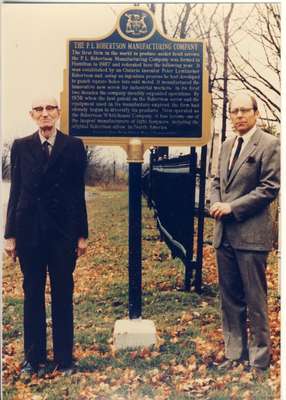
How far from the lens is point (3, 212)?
5.42 metres

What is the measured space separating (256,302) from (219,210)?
104 centimetres

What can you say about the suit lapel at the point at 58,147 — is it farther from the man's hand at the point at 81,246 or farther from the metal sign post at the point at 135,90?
the man's hand at the point at 81,246

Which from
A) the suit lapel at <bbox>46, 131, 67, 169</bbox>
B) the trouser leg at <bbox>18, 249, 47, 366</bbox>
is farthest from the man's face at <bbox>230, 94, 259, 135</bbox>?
the trouser leg at <bbox>18, 249, 47, 366</bbox>

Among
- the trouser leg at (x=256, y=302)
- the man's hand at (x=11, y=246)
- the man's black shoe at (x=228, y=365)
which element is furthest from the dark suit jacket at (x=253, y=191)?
the man's hand at (x=11, y=246)

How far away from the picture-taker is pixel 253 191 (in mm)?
5207

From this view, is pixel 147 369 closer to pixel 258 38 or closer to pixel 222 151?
pixel 222 151

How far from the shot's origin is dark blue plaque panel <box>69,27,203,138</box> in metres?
5.38

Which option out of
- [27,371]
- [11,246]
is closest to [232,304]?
[27,371]

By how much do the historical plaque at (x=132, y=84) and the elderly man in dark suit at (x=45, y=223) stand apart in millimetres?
301

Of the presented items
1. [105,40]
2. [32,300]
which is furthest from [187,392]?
[105,40]

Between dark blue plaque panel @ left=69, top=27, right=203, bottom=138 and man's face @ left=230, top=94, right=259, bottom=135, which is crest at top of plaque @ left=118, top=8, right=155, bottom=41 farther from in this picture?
man's face @ left=230, top=94, right=259, bottom=135

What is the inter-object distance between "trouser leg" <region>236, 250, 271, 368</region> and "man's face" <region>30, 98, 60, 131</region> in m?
2.42

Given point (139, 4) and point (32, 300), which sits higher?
point (139, 4)

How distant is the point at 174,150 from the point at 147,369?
236 centimetres
